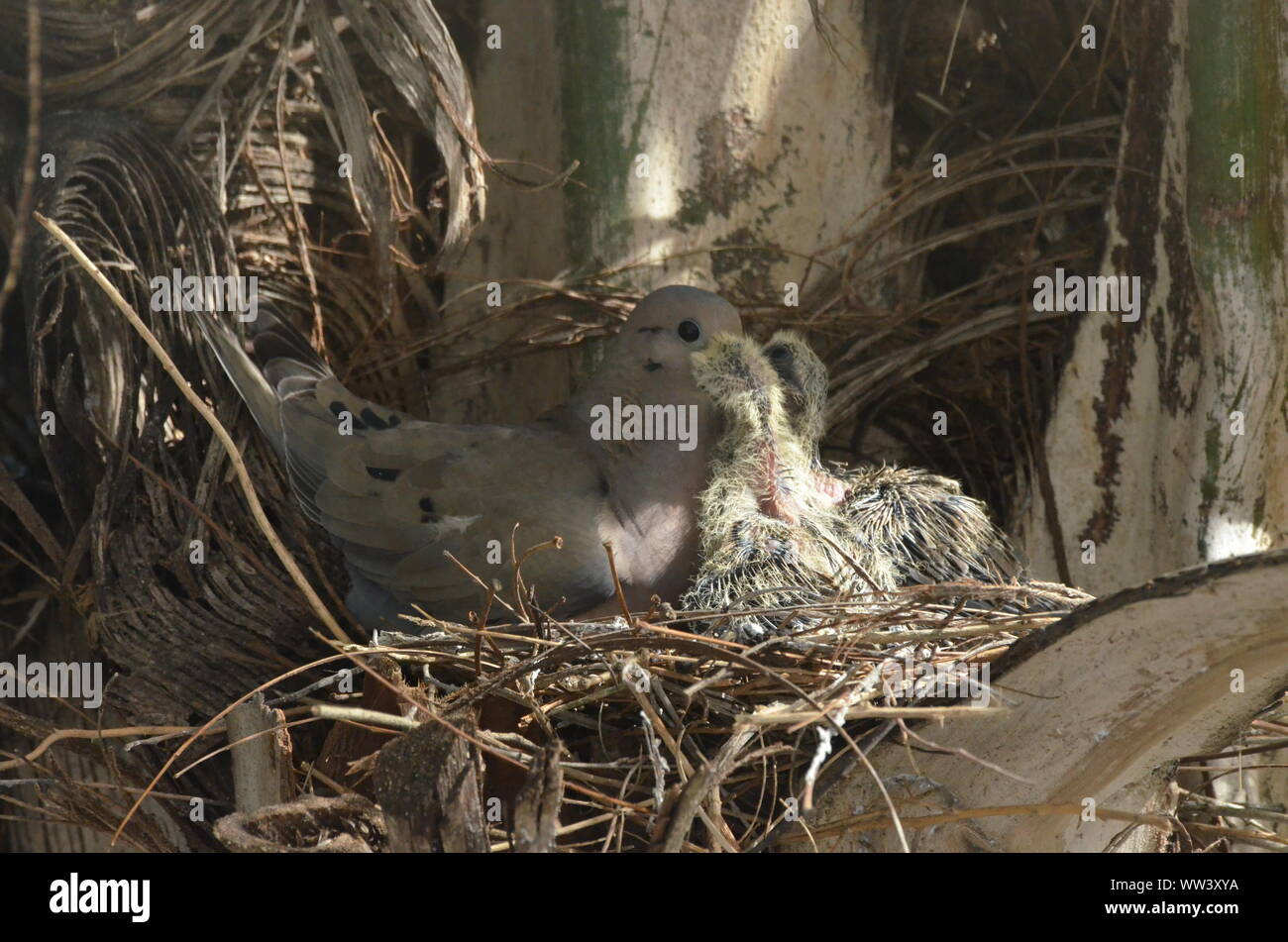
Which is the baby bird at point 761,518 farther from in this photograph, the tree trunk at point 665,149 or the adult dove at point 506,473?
the tree trunk at point 665,149

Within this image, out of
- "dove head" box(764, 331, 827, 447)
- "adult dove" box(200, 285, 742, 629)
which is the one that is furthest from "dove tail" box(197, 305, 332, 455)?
"dove head" box(764, 331, 827, 447)

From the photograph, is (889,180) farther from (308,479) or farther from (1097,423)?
(308,479)

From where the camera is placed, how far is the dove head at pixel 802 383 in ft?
9.31

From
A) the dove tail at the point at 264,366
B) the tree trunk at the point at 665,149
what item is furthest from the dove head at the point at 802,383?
the dove tail at the point at 264,366

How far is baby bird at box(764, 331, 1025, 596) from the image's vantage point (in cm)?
264

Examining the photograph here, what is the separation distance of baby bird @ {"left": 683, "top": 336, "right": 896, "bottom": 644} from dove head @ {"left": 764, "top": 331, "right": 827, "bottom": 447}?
23 millimetres

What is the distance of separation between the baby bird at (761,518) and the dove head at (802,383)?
23 mm

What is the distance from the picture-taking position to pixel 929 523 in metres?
2.69

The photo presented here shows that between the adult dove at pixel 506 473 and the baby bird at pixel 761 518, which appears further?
the adult dove at pixel 506 473

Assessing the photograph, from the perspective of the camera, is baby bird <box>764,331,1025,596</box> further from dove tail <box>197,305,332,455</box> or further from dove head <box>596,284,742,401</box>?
dove tail <box>197,305,332,455</box>

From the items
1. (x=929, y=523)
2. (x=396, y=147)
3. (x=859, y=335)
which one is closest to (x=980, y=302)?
(x=859, y=335)

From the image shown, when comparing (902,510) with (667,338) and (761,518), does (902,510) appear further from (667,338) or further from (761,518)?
(667,338)

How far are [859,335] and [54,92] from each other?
160 centimetres

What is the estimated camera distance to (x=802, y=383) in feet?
9.30
